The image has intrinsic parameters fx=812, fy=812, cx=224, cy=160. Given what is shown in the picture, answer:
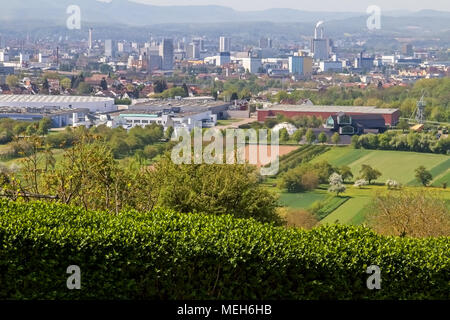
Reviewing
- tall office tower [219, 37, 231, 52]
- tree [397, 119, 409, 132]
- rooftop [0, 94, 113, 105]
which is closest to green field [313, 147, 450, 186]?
tree [397, 119, 409, 132]

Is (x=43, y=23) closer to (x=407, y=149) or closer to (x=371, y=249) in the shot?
(x=407, y=149)

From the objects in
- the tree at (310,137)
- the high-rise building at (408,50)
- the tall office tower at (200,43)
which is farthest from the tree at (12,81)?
the high-rise building at (408,50)

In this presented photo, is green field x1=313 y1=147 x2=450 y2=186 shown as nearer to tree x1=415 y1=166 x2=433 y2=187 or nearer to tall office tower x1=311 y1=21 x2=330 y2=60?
tree x1=415 y1=166 x2=433 y2=187

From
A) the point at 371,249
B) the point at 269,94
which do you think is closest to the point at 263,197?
the point at 371,249

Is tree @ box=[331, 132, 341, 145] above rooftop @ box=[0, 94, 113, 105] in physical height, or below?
below

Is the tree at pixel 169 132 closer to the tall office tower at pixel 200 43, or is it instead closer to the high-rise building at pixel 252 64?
the high-rise building at pixel 252 64

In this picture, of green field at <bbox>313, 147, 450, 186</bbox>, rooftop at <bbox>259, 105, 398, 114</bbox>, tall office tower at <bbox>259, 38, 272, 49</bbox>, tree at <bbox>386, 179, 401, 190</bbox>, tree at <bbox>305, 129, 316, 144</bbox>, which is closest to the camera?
tree at <bbox>386, 179, 401, 190</bbox>

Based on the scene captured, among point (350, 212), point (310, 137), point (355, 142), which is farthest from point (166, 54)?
point (350, 212)

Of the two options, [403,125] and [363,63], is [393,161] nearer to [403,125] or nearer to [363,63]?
[403,125]
